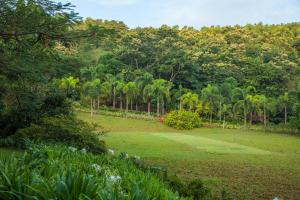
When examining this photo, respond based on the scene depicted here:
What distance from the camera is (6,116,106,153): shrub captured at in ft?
39.9

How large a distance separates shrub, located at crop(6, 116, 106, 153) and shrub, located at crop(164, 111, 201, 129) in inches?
1110

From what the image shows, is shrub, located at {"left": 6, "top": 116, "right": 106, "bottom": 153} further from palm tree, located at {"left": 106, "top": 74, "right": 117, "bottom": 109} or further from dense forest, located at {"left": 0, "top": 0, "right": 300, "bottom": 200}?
palm tree, located at {"left": 106, "top": 74, "right": 117, "bottom": 109}

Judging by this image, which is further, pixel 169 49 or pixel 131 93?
pixel 169 49

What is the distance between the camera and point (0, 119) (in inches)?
578

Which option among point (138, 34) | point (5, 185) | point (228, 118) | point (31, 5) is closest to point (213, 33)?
point (138, 34)

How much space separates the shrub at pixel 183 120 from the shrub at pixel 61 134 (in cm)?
2819

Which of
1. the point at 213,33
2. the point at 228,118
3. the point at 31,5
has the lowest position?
the point at 228,118

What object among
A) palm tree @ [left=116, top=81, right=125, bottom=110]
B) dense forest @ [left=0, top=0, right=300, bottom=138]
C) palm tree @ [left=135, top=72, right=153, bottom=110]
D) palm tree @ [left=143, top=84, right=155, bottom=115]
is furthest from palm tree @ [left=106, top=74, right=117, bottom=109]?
palm tree @ [left=143, top=84, right=155, bottom=115]

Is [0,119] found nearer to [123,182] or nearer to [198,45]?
[123,182]

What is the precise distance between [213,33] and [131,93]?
2924 cm

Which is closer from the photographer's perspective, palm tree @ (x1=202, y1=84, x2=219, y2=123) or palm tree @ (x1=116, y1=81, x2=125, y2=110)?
palm tree @ (x1=202, y1=84, x2=219, y2=123)

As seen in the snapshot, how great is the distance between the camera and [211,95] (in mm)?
44906

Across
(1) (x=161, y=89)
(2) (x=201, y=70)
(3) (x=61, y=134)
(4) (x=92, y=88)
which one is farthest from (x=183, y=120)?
(3) (x=61, y=134)

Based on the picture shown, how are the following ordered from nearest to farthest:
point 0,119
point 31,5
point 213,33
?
point 31,5, point 0,119, point 213,33
